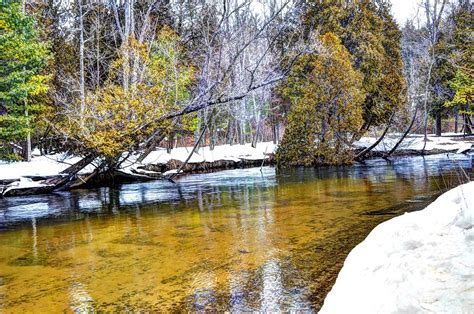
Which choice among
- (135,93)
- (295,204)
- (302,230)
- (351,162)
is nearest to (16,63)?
(135,93)

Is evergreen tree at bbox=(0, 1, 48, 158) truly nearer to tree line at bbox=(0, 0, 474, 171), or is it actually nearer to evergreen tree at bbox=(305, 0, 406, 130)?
tree line at bbox=(0, 0, 474, 171)

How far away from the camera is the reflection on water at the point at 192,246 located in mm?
4555

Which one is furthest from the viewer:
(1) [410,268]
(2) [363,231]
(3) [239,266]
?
(2) [363,231]

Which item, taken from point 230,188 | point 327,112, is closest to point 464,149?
point 327,112

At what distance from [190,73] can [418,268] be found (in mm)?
18800

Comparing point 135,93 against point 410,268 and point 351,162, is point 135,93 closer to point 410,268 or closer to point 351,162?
point 351,162

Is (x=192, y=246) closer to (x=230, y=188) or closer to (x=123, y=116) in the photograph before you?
(x=230, y=188)

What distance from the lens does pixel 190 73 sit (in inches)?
818

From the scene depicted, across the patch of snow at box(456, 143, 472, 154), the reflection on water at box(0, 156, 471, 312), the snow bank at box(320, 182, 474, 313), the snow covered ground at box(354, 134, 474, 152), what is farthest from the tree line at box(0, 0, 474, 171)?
the snow bank at box(320, 182, 474, 313)

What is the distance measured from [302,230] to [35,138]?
2144 centimetres

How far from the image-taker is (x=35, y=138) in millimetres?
24406

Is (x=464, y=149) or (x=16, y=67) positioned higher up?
(x=16, y=67)

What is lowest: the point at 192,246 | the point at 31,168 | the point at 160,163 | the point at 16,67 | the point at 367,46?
the point at 192,246

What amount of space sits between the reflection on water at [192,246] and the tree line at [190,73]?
13.1ft
